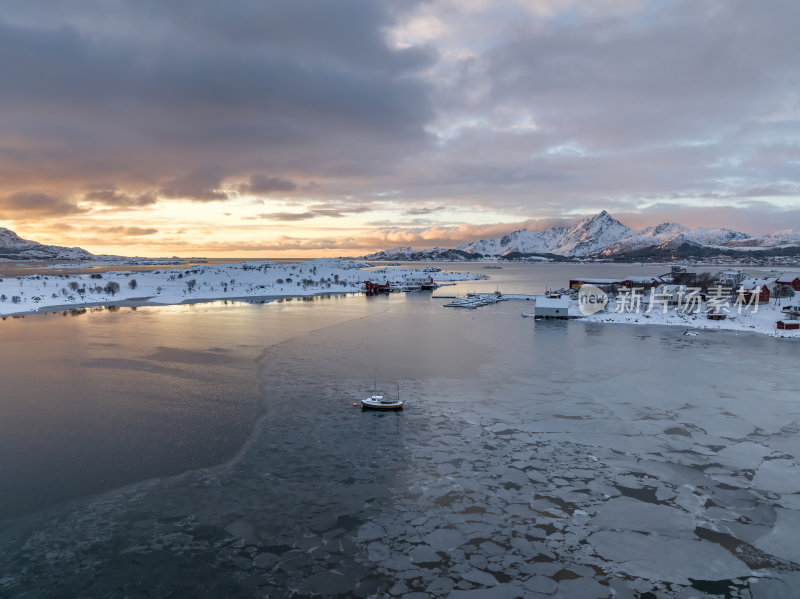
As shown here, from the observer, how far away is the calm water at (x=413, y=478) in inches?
397

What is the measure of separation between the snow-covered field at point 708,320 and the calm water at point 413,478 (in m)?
16.5

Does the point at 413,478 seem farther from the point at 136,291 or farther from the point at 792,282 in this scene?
the point at 136,291

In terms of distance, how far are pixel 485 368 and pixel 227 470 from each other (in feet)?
56.7

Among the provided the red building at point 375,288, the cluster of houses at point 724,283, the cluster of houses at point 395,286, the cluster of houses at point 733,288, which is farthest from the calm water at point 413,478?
the cluster of houses at point 395,286

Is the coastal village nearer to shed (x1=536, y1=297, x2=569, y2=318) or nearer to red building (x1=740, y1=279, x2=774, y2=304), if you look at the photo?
red building (x1=740, y1=279, x2=774, y2=304)

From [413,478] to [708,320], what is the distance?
1804 inches

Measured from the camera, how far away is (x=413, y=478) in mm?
14117

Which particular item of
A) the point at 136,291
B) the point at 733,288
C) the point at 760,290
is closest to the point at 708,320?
A: the point at 760,290

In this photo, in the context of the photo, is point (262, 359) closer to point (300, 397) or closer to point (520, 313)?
point (300, 397)

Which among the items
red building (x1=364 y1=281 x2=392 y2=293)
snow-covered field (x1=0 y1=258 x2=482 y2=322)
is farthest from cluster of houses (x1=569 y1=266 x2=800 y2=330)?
snow-covered field (x1=0 y1=258 x2=482 y2=322)

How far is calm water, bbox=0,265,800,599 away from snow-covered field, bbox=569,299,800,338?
16499 millimetres

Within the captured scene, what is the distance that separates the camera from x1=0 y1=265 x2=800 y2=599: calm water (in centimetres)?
1009

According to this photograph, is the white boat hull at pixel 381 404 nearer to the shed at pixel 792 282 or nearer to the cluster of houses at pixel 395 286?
the shed at pixel 792 282

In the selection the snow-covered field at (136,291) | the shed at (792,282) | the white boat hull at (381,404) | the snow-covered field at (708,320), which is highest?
the shed at (792,282)
